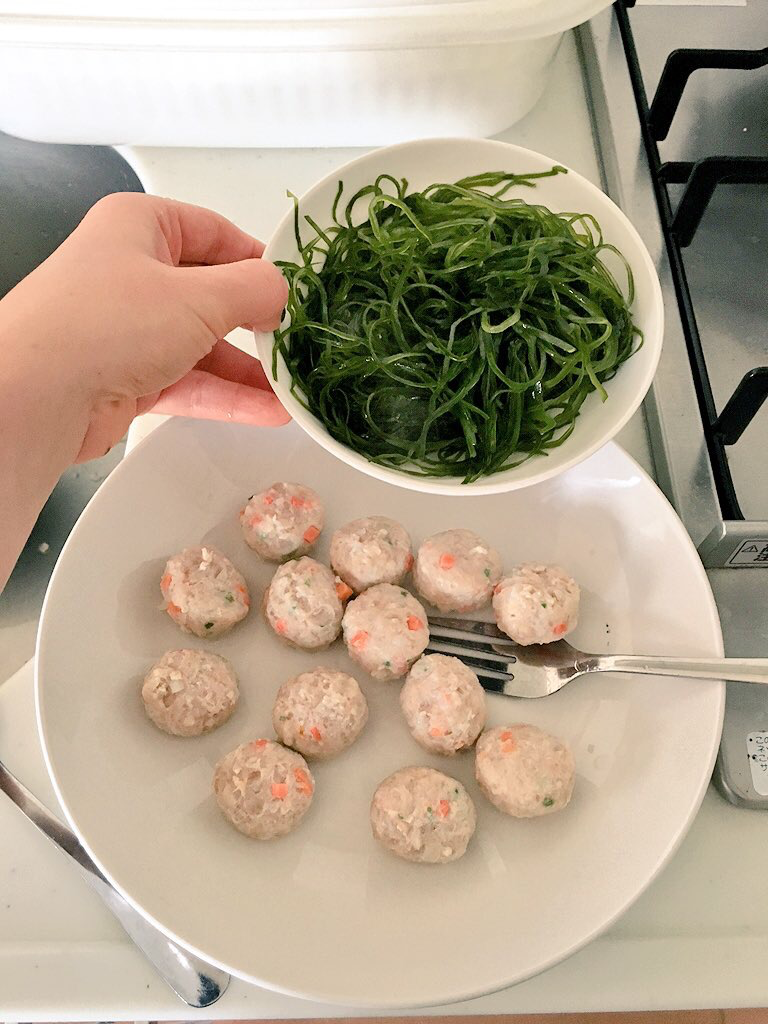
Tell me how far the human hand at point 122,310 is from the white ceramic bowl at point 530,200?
5 centimetres

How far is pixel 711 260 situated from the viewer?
0.96 metres

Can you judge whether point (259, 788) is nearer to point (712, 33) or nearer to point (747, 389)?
point (747, 389)

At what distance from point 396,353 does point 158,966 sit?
57 cm

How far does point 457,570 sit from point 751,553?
12.0 inches

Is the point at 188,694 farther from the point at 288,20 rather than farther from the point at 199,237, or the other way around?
the point at 288,20

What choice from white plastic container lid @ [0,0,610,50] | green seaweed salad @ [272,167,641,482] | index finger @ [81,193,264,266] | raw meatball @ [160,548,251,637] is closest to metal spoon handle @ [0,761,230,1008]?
raw meatball @ [160,548,251,637]

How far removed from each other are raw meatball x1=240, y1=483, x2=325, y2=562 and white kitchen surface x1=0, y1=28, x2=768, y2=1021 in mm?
213

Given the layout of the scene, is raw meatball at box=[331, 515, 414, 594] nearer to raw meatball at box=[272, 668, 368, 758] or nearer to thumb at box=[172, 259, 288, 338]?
raw meatball at box=[272, 668, 368, 758]

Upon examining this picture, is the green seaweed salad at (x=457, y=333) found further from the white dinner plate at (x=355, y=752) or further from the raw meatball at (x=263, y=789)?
the raw meatball at (x=263, y=789)

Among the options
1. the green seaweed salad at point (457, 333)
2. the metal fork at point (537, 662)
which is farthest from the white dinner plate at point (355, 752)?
the green seaweed salad at point (457, 333)

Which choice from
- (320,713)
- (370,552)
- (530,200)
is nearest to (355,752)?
(320,713)

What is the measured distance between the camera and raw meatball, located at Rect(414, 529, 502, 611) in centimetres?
78

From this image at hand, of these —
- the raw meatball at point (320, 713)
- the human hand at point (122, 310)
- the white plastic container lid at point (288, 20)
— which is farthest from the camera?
the white plastic container lid at point (288, 20)

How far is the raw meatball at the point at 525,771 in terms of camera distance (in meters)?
0.69
